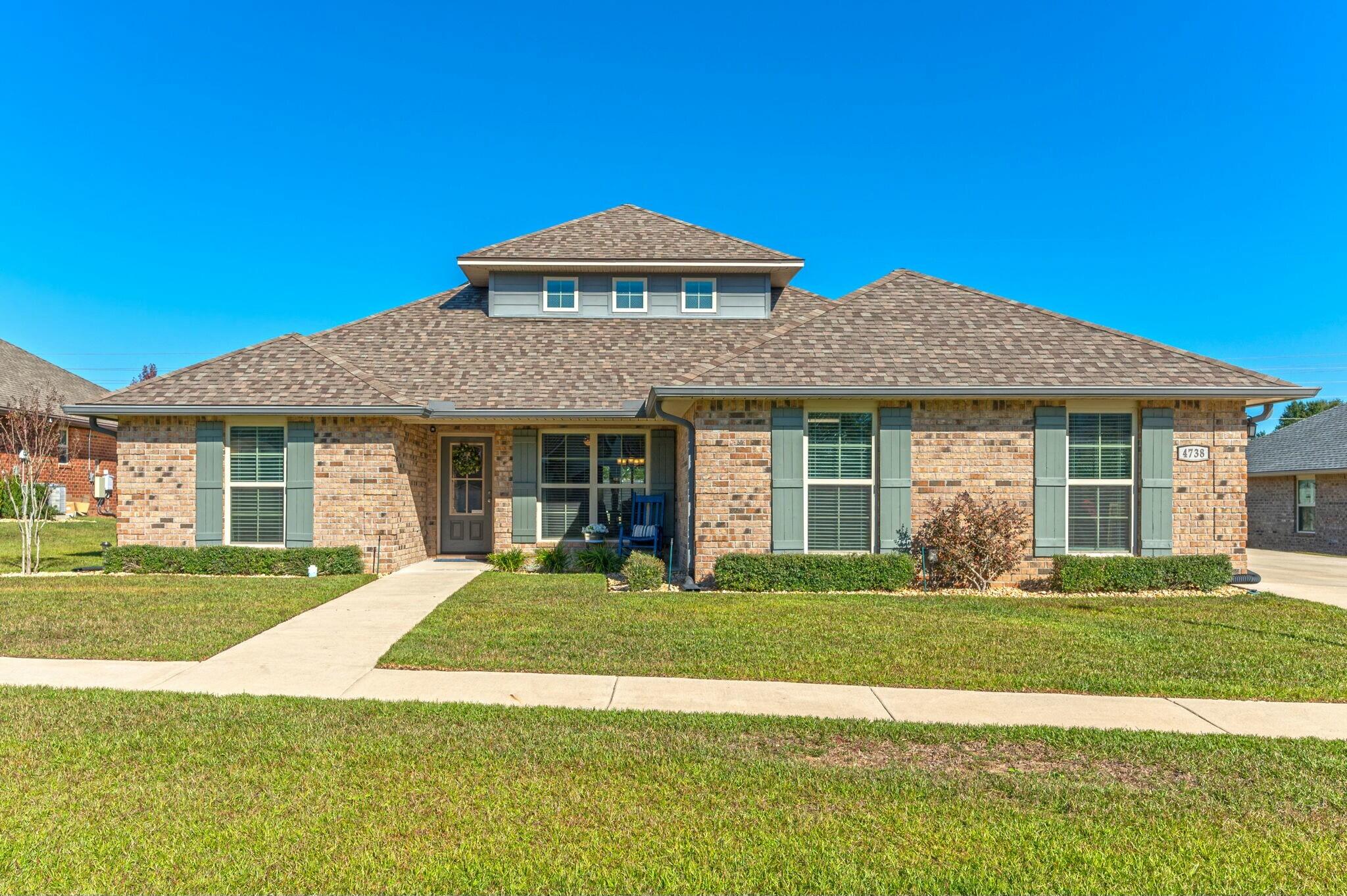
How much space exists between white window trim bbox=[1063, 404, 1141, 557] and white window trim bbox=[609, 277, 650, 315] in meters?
8.77

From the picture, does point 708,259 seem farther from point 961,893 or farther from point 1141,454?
point 961,893

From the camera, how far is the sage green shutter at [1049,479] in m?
11.1

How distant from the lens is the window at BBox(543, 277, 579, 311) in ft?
55.2

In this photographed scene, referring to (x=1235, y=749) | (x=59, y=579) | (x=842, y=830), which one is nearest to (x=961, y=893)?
(x=842, y=830)

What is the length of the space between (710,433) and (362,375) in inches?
245

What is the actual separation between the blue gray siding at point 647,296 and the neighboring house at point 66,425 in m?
18.1

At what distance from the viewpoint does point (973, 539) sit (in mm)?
10844

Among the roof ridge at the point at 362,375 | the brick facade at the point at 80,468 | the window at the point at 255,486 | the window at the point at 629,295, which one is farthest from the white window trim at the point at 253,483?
the brick facade at the point at 80,468

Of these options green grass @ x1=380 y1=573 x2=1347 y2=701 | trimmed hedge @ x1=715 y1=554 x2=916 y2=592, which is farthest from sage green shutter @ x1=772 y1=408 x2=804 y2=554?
green grass @ x1=380 y1=573 x2=1347 y2=701

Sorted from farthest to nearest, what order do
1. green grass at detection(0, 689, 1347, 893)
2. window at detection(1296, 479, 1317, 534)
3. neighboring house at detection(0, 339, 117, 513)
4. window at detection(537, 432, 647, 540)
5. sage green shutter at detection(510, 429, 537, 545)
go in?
neighboring house at detection(0, 339, 117, 513), window at detection(1296, 479, 1317, 534), window at detection(537, 432, 647, 540), sage green shutter at detection(510, 429, 537, 545), green grass at detection(0, 689, 1347, 893)

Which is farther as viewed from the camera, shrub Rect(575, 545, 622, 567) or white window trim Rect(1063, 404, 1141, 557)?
shrub Rect(575, 545, 622, 567)

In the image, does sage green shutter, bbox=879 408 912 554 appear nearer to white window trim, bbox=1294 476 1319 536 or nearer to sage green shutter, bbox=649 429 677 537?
sage green shutter, bbox=649 429 677 537

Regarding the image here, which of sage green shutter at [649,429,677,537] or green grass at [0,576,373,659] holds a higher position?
sage green shutter at [649,429,677,537]

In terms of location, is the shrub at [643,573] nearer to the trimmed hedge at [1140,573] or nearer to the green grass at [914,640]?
the green grass at [914,640]
